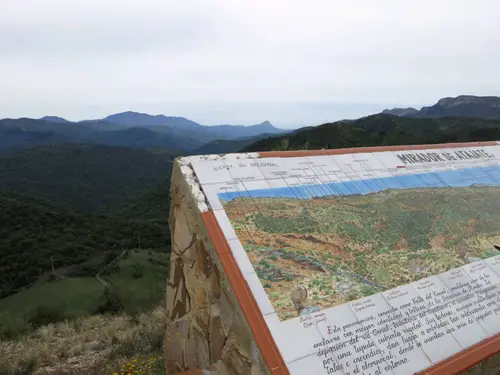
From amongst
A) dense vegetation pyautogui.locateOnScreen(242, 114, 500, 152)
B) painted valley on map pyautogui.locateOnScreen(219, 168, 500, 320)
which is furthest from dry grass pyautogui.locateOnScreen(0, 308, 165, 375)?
dense vegetation pyautogui.locateOnScreen(242, 114, 500, 152)

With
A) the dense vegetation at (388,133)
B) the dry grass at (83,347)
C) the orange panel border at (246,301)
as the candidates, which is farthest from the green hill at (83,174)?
the orange panel border at (246,301)

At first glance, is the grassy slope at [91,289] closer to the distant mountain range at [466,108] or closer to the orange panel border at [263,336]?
the orange panel border at [263,336]

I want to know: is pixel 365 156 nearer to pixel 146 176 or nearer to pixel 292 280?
pixel 292 280

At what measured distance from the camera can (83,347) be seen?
575 cm

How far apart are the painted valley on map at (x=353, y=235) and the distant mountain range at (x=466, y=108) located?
3101 inches

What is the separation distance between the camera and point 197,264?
3.89 meters

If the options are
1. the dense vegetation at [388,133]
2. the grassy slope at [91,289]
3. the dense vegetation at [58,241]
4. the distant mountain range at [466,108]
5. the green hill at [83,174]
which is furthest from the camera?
the distant mountain range at [466,108]

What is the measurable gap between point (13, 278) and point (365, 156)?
23.7 meters

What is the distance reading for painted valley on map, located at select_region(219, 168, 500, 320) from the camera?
3381 mm

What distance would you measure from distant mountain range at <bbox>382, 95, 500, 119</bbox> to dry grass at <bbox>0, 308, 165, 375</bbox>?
78970 millimetres

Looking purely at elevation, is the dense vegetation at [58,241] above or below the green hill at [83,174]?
above

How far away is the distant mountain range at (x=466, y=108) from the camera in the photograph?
77375 millimetres

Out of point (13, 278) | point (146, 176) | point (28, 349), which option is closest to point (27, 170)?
point (146, 176)

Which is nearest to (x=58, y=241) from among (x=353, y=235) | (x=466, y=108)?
(x=353, y=235)
